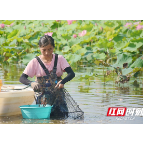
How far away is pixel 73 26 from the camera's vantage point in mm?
13969

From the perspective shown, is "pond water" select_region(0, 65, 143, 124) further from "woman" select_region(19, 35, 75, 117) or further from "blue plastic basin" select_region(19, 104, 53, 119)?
"woman" select_region(19, 35, 75, 117)

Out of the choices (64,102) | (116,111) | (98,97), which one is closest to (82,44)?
(98,97)

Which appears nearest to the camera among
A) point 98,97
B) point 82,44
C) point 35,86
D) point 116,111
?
point 35,86

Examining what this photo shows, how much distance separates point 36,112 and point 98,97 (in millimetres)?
2085

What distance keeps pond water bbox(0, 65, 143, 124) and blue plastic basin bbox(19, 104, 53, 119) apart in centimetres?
5

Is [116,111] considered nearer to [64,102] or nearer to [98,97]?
[64,102]

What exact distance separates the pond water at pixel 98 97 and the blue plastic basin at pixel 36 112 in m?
0.05

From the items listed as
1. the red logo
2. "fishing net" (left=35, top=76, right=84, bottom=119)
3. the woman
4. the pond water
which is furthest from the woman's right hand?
the red logo

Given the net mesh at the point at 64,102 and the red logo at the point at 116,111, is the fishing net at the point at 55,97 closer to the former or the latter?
the net mesh at the point at 64,102

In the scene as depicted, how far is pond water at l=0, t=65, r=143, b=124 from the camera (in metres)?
5.04

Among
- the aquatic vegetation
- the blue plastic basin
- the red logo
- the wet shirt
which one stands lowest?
the red logo

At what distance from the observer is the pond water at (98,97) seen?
504cm

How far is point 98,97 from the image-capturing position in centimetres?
672

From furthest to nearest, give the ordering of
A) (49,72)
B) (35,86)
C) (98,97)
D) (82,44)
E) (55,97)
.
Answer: (82,44)
(98,97)
(55,97)
(49,72)
(35,86)
